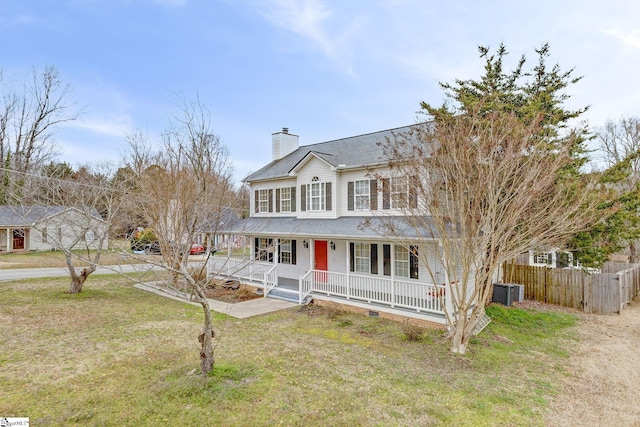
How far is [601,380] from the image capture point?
7.36m

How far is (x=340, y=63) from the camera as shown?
61.7ft

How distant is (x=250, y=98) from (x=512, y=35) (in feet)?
43.5

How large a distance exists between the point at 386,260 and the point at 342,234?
84.4 inches

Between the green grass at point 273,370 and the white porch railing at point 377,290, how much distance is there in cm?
92

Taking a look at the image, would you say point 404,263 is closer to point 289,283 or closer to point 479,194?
point 479,194

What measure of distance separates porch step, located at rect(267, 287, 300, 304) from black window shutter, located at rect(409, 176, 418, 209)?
6.41 meters

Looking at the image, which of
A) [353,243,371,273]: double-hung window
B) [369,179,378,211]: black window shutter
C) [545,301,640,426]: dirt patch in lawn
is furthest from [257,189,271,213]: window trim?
[545,301,640,426]: dirt patch in lawn

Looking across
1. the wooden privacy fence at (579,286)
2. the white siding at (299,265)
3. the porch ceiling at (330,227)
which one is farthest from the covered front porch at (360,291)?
the wooden privacy fence at (579,286)

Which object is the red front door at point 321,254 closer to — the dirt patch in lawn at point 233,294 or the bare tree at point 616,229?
the dirt patch in lawn at point 233,294

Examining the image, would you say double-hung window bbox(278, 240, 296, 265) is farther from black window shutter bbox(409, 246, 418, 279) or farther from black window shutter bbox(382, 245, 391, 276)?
black window shutter bbox(409, 246, 418, 279)

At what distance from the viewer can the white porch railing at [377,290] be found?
11.4 meters

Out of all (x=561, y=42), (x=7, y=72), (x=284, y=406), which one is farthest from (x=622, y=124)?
(x=7, y=72)

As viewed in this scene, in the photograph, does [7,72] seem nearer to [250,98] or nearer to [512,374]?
[250,98]

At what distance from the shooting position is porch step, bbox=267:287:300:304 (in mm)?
14508
